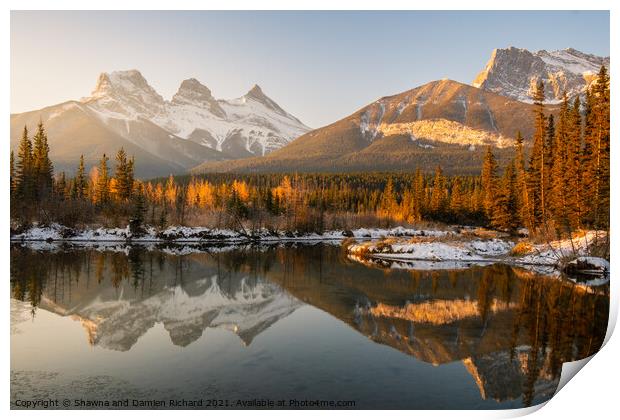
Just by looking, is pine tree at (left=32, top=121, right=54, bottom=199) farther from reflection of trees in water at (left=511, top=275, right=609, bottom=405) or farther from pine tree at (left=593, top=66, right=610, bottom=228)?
pine tree at (left=593, top=66, right=610, bottom=228)

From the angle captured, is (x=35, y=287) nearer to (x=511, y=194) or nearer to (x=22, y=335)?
(x=22, y=335)

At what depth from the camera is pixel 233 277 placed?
23016mm

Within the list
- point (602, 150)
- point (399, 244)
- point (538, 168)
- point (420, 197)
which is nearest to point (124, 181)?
point (399, 244)

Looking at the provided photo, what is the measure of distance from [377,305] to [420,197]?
57.5 metres

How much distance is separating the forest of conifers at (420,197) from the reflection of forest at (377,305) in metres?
3.47

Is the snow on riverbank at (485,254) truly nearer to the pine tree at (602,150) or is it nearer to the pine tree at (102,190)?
the pine tree at (602,150)

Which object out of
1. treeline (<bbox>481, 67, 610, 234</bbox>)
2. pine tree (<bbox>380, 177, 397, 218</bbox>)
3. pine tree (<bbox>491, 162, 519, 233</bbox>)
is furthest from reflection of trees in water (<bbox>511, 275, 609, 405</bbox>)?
pine tree (<bbox>380, 177, 397, 218</bbox>)

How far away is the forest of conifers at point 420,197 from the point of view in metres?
22.3

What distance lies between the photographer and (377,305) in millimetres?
16125

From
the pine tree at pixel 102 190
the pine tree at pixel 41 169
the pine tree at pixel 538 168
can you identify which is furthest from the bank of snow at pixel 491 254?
the pine tree at pixel 102 190

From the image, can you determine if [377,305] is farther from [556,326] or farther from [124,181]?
[124,181]
